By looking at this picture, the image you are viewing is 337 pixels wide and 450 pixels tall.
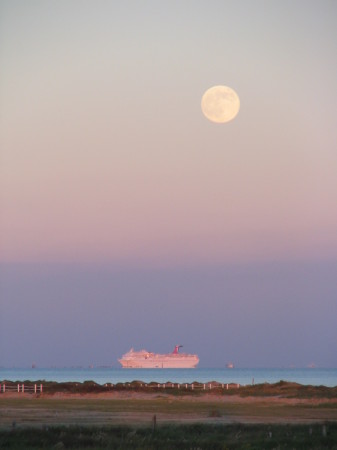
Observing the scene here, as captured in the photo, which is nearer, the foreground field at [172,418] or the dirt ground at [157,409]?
the foreground field at [172,418]

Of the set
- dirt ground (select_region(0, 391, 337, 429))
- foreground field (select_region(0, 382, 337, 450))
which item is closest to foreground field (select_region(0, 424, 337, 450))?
foreground field (select_region(0, 382, 337, 450))

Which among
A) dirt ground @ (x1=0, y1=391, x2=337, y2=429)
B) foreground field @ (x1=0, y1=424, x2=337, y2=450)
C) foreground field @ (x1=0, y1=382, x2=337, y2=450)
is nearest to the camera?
foreground field @ (x1=0, y1=424, x2=337, y2=450)

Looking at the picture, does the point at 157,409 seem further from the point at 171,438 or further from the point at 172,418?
the point at 171,438

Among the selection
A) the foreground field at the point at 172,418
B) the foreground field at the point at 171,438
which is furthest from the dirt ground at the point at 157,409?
the foreground field at the point at 171,438

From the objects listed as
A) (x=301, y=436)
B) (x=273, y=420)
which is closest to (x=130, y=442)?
(x=301, y=436)

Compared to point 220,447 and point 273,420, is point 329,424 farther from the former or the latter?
point 220,447

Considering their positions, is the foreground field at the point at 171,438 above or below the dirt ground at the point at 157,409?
below

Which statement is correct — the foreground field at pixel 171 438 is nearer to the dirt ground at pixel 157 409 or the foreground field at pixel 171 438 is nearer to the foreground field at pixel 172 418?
the foreground field at pixel 172 418

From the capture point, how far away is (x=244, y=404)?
54.8 metres

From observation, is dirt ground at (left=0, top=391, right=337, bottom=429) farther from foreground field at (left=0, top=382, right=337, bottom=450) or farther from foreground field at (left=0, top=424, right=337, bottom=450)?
foreground field at (left=0, top=424, right=337, bottom=450)

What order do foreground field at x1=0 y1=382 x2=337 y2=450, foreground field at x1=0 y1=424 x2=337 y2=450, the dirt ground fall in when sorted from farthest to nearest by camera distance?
the dirt ground
foreground field at x1=0 y1=382 x2=337 y2=450
foreground field at x1=0 y1=424 x2=337 y2=450

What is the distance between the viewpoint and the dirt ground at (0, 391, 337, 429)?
39.4 metres

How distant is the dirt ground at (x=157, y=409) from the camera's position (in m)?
39.4

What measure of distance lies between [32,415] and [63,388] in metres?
29.5
